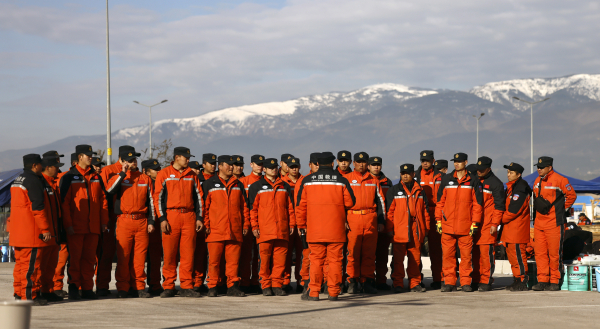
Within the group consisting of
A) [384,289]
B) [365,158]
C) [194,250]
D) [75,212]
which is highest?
[365,158]

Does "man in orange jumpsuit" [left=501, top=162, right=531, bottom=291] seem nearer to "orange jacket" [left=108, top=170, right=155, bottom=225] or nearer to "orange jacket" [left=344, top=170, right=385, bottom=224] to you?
"orange jacket" [left=344, top=170, right=385, bottom=224]

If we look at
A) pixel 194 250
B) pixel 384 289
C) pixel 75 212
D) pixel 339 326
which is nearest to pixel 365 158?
pixel 384 289

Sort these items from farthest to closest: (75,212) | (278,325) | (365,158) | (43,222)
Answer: (365,158) → (75,212) → (43,222) → (278,325)

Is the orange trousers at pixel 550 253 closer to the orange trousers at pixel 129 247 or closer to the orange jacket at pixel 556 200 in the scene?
the orange jacket at pixel 556 200

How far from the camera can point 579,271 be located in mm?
11266

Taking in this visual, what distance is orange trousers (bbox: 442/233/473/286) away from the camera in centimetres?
1109

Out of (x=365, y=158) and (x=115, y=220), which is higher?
(x=365, y=158)

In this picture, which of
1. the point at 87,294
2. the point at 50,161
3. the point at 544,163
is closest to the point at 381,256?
the point at 544,163

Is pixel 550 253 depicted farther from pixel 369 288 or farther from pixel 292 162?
pixel 292 162

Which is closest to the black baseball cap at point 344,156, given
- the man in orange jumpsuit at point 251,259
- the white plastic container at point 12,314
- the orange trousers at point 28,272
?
the man in orange jumpsuit at point 251,259

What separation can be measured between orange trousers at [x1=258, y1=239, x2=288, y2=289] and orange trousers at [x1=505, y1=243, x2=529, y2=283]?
397cm

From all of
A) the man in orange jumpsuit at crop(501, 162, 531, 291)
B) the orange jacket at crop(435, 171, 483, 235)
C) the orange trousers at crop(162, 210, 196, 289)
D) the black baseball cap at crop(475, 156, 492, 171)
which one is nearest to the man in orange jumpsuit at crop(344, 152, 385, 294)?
the orange jacket at crop(435, 171, 483, 235)

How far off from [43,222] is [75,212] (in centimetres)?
88

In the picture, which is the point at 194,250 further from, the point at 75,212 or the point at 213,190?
the point at 75,212
